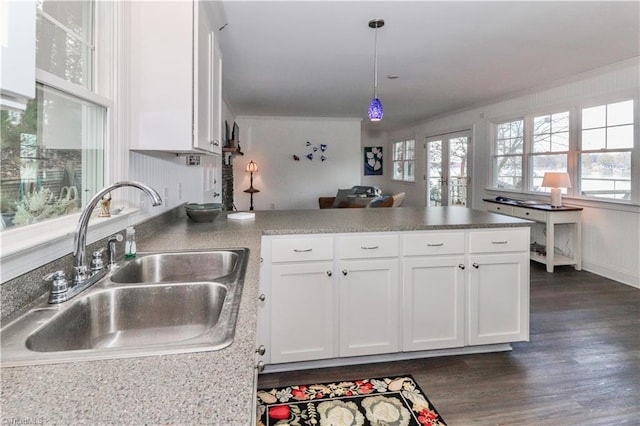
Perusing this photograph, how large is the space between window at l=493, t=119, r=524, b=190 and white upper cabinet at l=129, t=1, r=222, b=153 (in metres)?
5.17

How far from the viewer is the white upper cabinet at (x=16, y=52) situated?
0.51 metres

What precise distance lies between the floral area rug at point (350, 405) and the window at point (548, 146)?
4.07 metres

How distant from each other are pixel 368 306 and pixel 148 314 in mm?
1364

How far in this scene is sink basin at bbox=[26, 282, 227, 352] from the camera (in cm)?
109

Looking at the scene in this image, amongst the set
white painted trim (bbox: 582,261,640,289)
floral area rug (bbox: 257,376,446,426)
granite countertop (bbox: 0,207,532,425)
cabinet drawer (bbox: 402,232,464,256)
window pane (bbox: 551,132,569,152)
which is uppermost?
window pane (bbox: 551,132,569,152)

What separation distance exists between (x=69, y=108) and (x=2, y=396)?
1074 mm

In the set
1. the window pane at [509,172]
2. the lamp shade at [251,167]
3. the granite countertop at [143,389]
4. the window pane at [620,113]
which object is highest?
the window pane at [620,113]

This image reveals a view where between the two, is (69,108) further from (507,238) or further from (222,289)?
Answer: (507,238)

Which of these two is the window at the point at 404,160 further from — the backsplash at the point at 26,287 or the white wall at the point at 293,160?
the backsplash at the point at 26,287

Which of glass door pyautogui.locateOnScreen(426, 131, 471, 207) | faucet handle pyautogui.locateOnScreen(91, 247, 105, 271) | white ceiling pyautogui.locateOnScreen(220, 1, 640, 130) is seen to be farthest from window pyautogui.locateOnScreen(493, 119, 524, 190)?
faucet handle pyautogui.locateOnScreen(91, 247, 105, 271)

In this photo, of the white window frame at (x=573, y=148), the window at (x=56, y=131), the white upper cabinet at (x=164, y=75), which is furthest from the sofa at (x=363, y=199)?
the window at (x=56, y=131)

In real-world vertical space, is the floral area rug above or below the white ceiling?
below

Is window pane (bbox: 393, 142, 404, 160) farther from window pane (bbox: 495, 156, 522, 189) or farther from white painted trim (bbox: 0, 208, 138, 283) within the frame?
white painted trim (bbox: 0, 208, 138, 283)

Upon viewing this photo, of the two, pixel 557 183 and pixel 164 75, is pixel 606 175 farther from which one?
pixel 164 75
